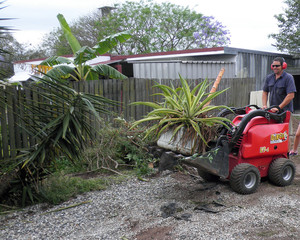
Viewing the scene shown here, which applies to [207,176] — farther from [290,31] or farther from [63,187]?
[290,31]

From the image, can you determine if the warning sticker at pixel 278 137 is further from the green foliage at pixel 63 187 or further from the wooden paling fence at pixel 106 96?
the green foliage at pixel 63 187

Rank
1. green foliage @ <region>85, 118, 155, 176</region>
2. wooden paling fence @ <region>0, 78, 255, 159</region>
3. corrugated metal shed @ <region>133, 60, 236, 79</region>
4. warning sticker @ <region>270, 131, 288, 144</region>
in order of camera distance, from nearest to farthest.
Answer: warning sticker @ <region>270, 131, 288, 144</region> < wooden paling fence @ <region>0, 78, 255, 159</region> < green foliage @ <region>85, 118, 155, 176</region> < corrugated metal shed @ <region>133, 60, 236, 79</region>

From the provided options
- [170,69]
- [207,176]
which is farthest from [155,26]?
[207,176]

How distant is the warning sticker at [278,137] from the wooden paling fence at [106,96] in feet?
3.20

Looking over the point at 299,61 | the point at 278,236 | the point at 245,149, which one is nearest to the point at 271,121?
the point at 245,149

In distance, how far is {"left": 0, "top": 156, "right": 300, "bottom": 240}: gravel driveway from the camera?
3639 millimetres

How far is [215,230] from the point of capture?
3645 mm

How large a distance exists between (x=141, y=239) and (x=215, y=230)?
864 mm

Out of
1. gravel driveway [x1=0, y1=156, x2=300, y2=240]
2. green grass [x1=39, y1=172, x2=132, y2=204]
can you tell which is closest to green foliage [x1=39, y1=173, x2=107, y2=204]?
green grass [x1=39, y1=172, x2=132, y2=204]

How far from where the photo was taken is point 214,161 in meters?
4.45

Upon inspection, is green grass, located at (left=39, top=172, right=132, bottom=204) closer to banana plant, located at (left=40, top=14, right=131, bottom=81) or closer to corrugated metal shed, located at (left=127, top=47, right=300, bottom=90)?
banana plant, located at (left=40, top=14, right=131, bottom=81)

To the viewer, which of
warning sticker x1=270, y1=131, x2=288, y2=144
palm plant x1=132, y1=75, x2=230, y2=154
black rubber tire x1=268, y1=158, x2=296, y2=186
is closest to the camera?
palm plant x1=132, y1=75, x2=230, y2=154

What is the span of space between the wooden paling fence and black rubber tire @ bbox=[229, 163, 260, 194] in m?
1.33

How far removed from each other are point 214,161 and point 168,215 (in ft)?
3.27
